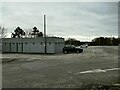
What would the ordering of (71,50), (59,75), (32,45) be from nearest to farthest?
(59,75), (71,50), (32,45)

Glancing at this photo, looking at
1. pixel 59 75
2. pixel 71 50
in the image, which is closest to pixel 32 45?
pixel 71 50

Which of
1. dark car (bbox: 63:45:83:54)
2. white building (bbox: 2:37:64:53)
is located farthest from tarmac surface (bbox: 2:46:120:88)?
white building (bbox: 2:37:64:53)

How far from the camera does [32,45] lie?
153ft

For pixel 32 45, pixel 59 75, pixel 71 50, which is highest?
pixel 32 45

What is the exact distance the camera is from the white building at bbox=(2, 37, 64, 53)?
44406 millimetres

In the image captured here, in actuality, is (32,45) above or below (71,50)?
above

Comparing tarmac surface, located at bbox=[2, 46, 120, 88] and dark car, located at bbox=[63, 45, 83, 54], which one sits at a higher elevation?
dark car, located at bbox=[63, 45, 83, 54]

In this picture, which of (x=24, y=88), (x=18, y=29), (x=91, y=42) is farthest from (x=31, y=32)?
(x=24, y=88)

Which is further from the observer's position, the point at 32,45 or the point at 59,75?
the point at 32,45

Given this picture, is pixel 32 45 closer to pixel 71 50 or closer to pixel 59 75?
pixel 71 50

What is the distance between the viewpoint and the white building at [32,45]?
4441cm

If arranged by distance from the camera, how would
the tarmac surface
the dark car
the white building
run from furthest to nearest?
the white building < the dark car < the tarmac surface

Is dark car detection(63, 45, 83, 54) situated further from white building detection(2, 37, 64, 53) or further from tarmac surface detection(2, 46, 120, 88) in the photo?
tarmac surface detection(2, 46, 120, 88)

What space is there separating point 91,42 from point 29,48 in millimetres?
87028
